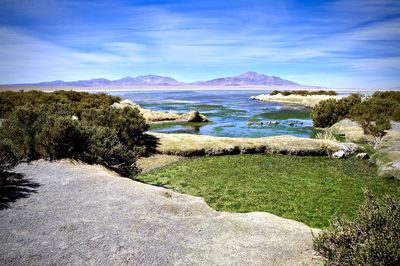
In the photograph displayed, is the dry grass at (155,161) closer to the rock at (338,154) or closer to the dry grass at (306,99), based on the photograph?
the rock at (338,154)

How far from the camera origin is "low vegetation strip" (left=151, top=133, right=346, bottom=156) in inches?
1180

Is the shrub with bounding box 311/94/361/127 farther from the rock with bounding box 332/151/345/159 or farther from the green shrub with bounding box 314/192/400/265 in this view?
the green shrub with bounding box 314/192/400/265

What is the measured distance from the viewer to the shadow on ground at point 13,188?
1253 cm

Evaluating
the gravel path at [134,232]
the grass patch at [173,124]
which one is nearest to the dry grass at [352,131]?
the grass patch at [173,124]

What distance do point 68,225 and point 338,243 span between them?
808cm

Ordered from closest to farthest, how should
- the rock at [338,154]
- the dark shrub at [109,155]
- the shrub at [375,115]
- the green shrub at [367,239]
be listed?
the green shrub at [367,239]
the dark shrub at [109,155]
the rock at [338,154]
the shrub at [375,115]

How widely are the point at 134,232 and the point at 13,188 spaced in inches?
249

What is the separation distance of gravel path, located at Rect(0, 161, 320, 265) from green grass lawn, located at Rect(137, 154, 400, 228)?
4242mm

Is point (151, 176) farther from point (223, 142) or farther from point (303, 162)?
point (303, 162)

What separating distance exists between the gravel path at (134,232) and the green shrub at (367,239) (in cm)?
87

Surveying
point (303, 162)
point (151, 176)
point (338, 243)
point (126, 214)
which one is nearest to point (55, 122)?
point (151, 176)

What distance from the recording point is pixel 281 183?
2097cm

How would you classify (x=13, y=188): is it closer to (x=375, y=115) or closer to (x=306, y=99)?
(x=375, y=115)

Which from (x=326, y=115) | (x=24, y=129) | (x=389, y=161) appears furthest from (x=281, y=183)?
(x=326, y=115)
